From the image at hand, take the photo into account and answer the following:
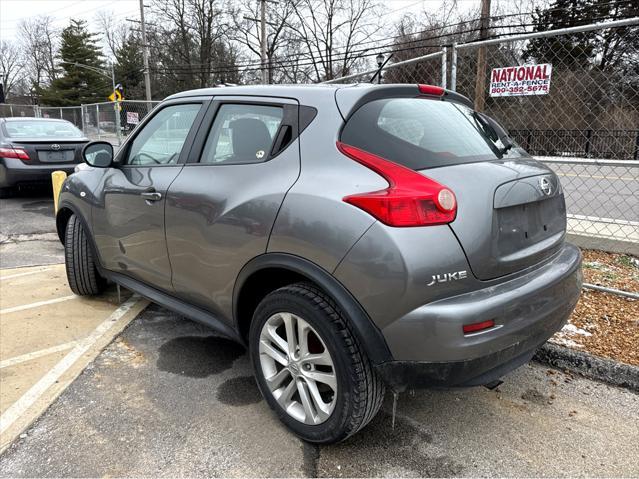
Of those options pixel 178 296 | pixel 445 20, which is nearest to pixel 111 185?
pixel 178 296

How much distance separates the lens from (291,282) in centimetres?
246

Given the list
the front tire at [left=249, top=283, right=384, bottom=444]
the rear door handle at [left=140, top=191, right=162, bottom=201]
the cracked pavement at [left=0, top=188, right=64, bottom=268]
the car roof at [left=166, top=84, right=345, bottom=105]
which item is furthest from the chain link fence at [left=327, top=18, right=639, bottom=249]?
the cracked pavement at [left=0, top=188, right=64, bottom=268]

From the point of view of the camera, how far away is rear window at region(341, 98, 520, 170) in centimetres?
217

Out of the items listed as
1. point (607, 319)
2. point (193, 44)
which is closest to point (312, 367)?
point (607, 319)

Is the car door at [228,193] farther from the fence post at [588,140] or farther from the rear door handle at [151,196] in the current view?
the fence post at [588,140]

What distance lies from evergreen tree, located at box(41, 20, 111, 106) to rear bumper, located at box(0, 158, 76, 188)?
193ft

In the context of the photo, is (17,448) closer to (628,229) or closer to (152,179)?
(152,179)

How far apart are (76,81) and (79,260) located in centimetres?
6673

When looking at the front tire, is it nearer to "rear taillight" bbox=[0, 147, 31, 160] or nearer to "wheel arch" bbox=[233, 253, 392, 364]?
"wheel arch" bbox=[233, 253, 392, 364]

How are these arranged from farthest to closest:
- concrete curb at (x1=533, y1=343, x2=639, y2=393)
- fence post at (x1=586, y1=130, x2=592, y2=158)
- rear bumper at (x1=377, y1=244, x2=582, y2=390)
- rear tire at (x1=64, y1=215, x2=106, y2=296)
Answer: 1. fence post at (x1=586, y1=130, x2=592, y2=158)
2. rear tire at (x1=64, y1=215, x2=106, y2=296)
3. concrete curb at (x1=533, y1=343, x2=639, y2=393)
4. rear bumper at (x1=377, y1=244, x2=582, y2=390)

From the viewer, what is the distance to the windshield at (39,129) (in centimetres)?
889

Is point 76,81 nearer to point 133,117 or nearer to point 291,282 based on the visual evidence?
point 133,117

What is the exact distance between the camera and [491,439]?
245 cm

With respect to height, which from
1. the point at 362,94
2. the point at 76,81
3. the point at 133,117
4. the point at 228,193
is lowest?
the point at 228,193
